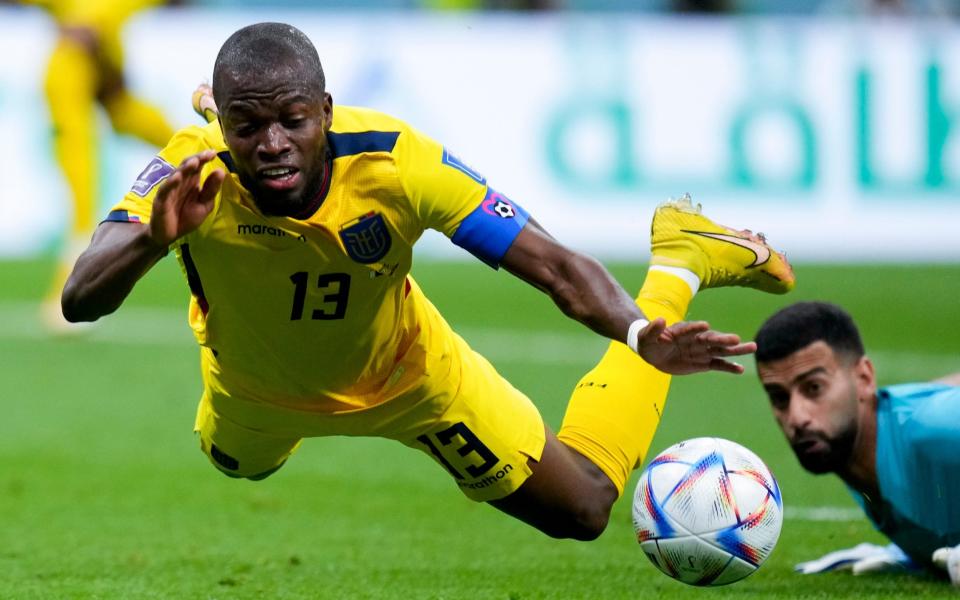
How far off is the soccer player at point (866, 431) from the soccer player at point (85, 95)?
814 centimetres

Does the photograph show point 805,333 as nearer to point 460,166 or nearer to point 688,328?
point 688,328

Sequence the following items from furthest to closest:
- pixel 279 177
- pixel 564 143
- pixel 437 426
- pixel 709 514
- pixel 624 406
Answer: pixel 564 143
pixel 624 406
pixel 437 426
pixel 709 514
pixel 279 177

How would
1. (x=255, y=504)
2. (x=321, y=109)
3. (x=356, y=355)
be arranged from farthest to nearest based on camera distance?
(x=255, y=504) → (x=356, y=355) → (x=321, y=109)

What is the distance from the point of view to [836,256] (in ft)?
58.4

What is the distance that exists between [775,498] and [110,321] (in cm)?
994

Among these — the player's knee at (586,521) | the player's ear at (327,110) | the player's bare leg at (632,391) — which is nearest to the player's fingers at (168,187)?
the player's ear at (327,110)

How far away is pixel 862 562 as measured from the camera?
239 inches

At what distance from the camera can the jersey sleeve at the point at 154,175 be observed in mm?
4762

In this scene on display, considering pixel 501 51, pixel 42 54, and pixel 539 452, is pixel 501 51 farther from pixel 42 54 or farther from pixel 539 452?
pixel 539 452

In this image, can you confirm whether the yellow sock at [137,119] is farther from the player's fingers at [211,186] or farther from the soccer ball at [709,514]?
the player's fingers at [211,186]

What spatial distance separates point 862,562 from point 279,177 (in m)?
2.85

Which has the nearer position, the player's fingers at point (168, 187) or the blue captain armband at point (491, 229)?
the player's fingers at point (168, 187)

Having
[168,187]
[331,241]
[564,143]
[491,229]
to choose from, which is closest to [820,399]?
[491,229]

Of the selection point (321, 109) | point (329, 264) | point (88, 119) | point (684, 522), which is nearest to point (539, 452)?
point (684, 522)
